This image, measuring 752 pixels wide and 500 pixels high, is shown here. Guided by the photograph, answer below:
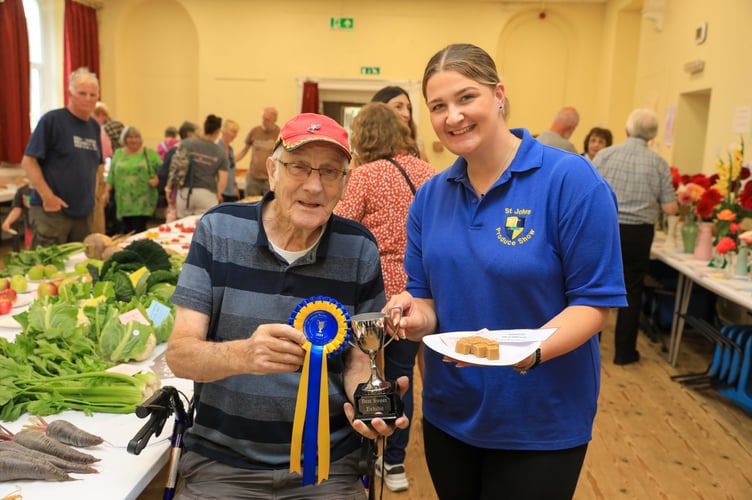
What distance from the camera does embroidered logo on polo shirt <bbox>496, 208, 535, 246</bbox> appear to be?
1498 millimetres

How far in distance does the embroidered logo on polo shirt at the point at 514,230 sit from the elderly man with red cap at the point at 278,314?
1.33ft

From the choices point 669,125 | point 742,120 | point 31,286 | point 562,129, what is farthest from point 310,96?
point 31,286

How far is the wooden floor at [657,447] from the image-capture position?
314cm

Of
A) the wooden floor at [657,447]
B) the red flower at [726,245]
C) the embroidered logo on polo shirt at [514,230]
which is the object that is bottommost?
the wooden floor at [657,447]

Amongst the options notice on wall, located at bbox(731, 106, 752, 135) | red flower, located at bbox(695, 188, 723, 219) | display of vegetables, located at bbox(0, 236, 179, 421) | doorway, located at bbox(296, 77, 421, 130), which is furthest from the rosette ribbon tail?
doorway, located at bbox(296, 77, 421, 130)

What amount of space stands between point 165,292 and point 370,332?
5.59 feet

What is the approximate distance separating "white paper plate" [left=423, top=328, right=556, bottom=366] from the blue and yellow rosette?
21 cm

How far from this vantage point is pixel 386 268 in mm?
2801

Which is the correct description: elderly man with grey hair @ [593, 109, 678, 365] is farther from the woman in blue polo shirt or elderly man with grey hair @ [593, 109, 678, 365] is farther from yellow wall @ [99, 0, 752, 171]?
yellow wall @ [99, 0, 752, 171]

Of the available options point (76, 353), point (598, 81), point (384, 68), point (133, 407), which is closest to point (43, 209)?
point (76, 353)

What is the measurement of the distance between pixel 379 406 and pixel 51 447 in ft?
2.53

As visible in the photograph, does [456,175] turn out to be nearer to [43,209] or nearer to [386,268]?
[386,268]

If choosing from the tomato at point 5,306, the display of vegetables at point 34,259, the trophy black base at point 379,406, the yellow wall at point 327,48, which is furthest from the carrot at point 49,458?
the yellow wall at point 327,48

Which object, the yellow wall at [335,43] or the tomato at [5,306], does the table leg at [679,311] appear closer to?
the tomato at [5,306]
